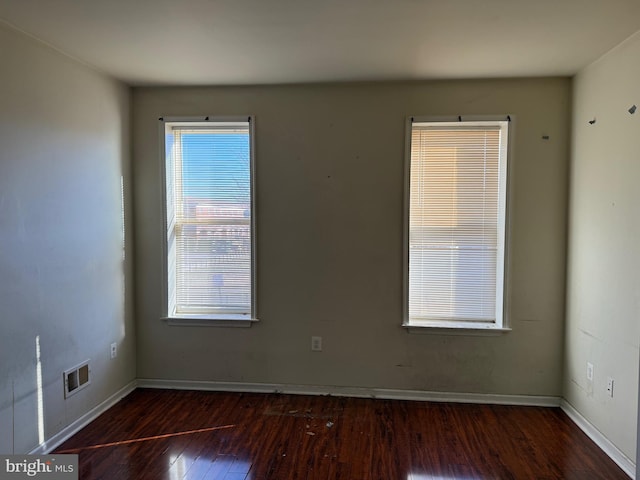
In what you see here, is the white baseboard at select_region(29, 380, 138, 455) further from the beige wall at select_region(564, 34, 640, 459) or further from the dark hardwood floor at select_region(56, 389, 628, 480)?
the beige wall at select_region(564, 34, 640, 459)

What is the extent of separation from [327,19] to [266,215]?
1542 millimetres

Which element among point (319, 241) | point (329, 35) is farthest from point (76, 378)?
point (329, 35)

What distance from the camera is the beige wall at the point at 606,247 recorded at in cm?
221

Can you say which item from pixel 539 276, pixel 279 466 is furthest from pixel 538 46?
pixel 279 466

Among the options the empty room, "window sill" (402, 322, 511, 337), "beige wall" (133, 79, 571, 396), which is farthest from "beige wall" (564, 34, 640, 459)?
"window sill" (402, 322, 511, 337)

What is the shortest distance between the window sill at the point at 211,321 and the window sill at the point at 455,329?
1.29 metres

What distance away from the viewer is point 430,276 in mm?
3123

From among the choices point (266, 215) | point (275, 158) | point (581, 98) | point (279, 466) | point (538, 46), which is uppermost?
point (538, 46)

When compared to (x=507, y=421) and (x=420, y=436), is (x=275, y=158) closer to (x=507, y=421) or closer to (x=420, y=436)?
(x=420, y=436)

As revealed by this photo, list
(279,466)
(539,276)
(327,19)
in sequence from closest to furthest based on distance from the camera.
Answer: (327,19), (279,466), (539,276)

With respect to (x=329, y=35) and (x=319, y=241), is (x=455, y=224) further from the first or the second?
(x=329, y=35)

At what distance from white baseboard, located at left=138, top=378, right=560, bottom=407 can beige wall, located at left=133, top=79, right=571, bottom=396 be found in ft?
0.17

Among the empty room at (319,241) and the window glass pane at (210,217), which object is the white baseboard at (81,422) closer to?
the empty room at (319,241)

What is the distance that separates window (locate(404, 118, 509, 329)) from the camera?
302cm
